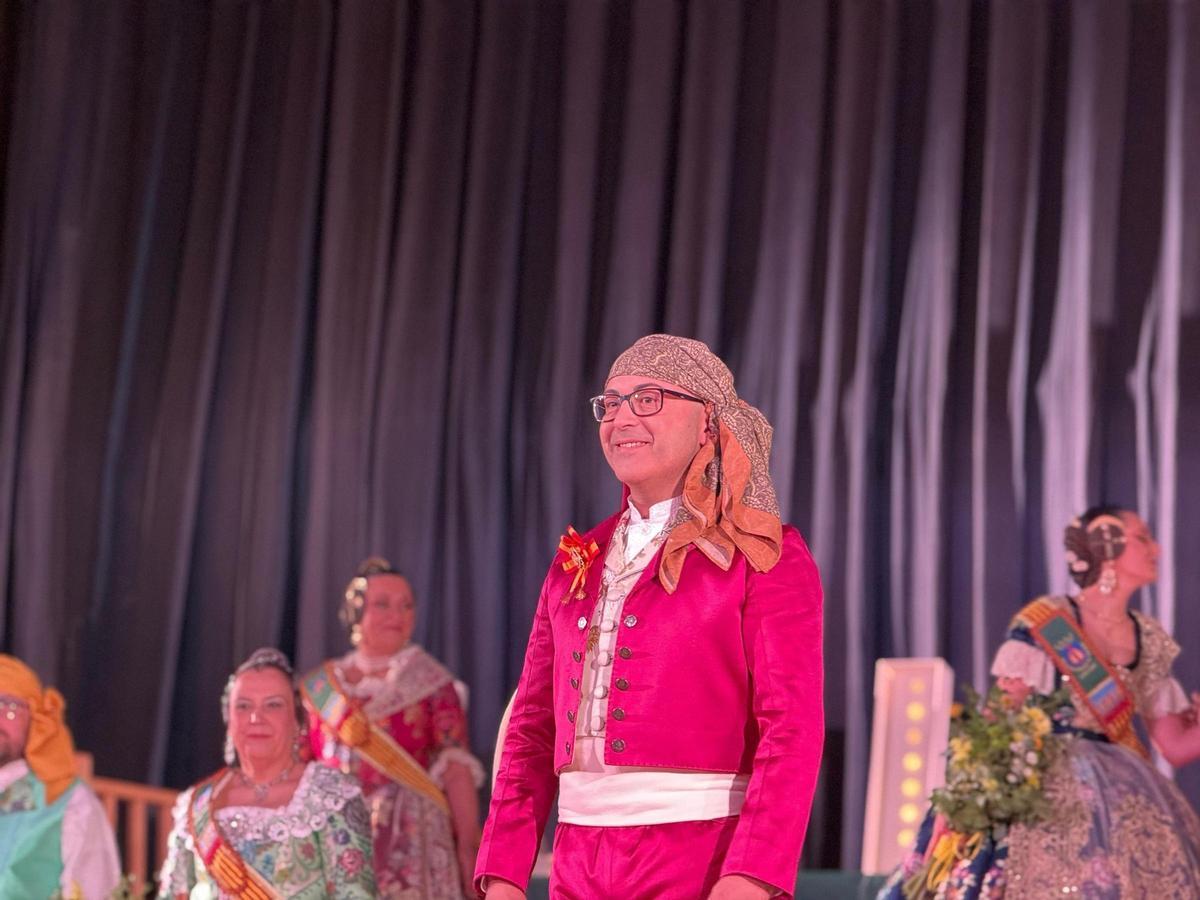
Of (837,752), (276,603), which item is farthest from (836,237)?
(276,603)

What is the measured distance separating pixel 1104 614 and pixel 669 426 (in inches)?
83.9

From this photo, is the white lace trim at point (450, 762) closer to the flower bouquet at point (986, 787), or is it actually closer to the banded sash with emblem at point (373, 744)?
the banded sash with emblem at point (373, 744)

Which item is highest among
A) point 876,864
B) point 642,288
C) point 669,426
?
point 642,288

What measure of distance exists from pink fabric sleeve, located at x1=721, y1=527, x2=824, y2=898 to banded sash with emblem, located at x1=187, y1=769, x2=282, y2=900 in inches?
66.7

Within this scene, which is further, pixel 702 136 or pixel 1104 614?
pixel 702 136

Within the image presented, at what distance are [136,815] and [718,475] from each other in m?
4.04

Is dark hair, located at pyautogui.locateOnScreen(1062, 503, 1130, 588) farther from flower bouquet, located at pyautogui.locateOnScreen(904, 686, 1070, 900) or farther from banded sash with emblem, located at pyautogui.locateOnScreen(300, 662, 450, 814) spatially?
banded sash with emblem, located at pyautogui.locateOnScreen(300, 662, 450, 814)

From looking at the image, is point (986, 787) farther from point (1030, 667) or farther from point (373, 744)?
point (373, 744)

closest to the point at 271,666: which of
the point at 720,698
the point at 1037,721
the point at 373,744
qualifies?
the point at 373,744

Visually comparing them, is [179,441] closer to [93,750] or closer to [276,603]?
[276,603]

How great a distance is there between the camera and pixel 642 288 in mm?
6164

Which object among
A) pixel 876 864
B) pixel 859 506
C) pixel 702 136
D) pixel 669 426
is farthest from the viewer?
pixel 702 136

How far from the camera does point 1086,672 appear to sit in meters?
4.13

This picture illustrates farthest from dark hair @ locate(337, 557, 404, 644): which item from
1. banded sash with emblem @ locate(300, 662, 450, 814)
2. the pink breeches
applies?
the pink breeches
